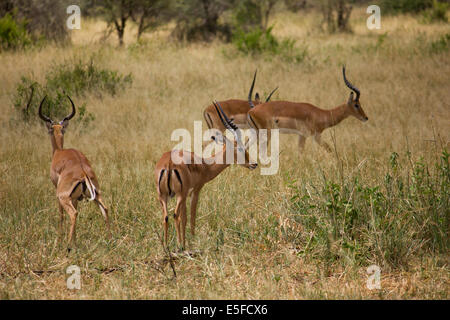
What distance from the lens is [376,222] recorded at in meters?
3.64

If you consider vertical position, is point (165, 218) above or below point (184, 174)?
below

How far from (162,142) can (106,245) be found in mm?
2962

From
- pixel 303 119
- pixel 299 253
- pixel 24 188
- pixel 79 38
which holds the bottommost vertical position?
pixel 299 253

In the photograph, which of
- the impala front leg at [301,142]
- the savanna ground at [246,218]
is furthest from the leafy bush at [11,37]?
the impala front leg at [301,142]

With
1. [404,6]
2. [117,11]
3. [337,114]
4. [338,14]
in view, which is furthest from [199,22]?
[337,114]

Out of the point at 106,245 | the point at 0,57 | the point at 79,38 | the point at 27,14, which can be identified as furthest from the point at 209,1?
the point at 106,245

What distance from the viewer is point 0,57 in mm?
11594

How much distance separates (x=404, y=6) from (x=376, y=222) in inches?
819

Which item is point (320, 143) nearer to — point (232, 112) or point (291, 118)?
point (291, 118)

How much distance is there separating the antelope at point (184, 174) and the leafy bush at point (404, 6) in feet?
64.3

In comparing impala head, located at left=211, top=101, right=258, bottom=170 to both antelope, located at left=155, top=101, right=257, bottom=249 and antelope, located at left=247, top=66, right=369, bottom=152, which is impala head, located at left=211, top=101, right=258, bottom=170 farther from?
antelope, located at left=247, top=66, right=369, bottom=152

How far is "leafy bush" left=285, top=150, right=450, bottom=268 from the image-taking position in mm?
3578

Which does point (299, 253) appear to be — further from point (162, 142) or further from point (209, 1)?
point (209, 1)

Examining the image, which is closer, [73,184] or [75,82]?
[73,184]
